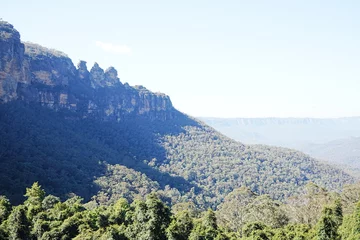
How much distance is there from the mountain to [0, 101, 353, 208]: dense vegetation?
0.38 metres

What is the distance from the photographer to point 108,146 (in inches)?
5502

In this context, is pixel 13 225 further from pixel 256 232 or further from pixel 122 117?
pixel 122 117

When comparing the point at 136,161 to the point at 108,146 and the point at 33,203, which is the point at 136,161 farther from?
the point at 33,203

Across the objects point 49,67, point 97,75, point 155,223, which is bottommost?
point 155,223

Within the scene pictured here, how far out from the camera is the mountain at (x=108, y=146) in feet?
304

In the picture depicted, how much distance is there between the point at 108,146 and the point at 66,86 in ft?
96.4

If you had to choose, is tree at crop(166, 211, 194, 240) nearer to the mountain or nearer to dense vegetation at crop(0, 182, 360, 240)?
dense vegetation at crop(0, 182, 360, 240)

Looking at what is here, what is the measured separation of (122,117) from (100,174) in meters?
69.4

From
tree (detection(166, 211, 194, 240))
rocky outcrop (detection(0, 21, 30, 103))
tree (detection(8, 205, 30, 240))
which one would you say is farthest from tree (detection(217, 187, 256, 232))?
rocky outcrop (detection(0, 21, 30, 103))

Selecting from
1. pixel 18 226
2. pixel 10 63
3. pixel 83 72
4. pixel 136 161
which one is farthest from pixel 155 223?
pixel 83 72

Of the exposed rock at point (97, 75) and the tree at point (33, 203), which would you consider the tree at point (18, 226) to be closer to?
the tree at point (33, 203)

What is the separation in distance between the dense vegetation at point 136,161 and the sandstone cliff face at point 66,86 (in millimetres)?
4406

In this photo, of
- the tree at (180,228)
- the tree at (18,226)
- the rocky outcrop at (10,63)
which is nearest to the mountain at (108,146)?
the rocky outcrop at (10,63)

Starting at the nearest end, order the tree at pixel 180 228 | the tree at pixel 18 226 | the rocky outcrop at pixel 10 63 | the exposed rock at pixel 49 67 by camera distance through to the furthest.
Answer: the tree at pixel 180 228, the tree at pixel 18 226, the rocky outcrop at pixel 10 63, the exposed rock at pixel 49 67
